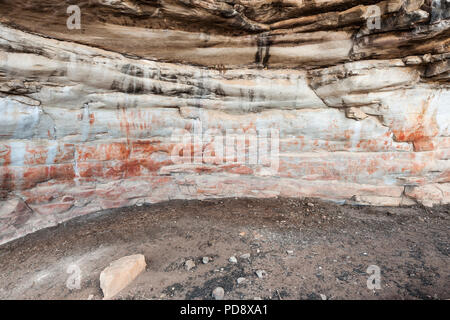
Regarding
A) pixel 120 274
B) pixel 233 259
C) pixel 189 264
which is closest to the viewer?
pixel 120 274

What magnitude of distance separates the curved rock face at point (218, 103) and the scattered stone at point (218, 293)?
3.30 metres

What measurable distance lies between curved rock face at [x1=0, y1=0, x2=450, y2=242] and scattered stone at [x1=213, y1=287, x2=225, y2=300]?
10.8 ft

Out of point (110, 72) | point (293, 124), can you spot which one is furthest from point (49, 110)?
point (293, 124)

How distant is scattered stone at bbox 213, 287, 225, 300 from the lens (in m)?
2.59

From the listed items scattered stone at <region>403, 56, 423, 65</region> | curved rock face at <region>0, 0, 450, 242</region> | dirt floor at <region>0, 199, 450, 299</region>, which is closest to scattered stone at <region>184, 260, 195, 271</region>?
dirt floor at <region>0, 199, 450, 299</region>

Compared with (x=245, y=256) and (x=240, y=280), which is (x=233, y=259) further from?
(x=240, y=280)

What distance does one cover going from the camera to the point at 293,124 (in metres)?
5.80

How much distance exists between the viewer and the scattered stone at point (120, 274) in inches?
102

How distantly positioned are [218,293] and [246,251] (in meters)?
0.97

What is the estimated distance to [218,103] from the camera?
18.9 ft

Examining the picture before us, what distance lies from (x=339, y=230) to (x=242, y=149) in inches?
112

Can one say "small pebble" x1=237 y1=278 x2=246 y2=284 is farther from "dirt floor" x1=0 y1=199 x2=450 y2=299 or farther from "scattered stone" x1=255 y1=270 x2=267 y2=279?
"scattered stone" x1=255 y1=270 x2=267 y2=279

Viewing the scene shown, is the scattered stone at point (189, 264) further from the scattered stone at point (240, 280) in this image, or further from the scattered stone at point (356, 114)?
the scattered stone at point (356, 114)

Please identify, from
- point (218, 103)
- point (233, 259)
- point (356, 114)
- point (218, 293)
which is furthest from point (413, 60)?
point (218, 293)
